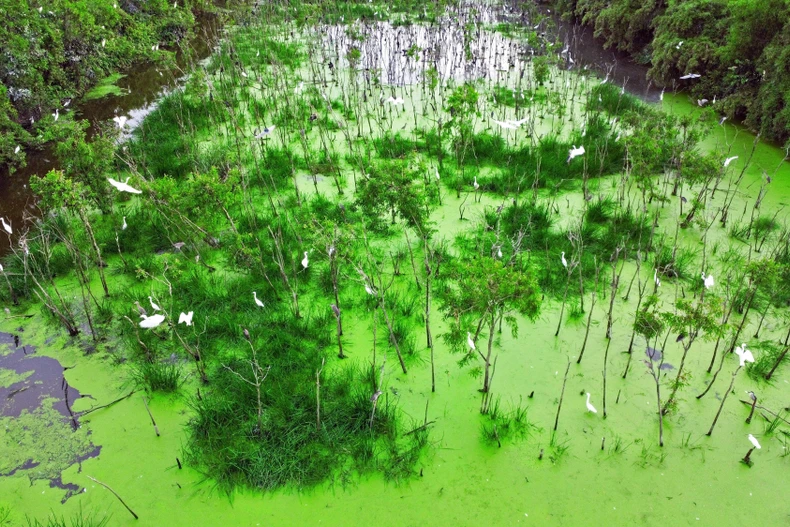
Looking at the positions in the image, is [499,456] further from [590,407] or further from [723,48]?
[723,48]

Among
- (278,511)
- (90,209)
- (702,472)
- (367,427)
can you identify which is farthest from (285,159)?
(702,472)

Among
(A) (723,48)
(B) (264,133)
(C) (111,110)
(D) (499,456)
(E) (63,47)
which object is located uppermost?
(A) (723,48)

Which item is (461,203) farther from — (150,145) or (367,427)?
(150,145)

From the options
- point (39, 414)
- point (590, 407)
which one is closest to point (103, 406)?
point (39, 414)

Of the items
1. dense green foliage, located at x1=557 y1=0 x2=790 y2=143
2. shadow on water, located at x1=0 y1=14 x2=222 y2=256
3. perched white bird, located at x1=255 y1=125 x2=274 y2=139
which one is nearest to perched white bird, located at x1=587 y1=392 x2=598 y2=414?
perched white bird, located at x1=255 y1=125 x2=274 y2=139

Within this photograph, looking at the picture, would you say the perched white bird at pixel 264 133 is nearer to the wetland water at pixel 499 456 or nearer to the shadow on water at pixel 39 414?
the wetland water at pixel 499 456

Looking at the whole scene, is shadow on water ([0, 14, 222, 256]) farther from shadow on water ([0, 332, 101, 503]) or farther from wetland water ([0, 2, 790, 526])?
wetland water ([0, 2, 790, 526])
